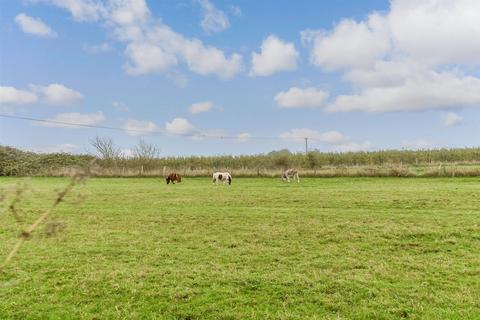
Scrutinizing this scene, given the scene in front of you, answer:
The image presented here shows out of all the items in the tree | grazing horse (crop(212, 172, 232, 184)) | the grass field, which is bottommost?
the grass field

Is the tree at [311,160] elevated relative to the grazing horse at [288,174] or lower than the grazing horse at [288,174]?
elevated

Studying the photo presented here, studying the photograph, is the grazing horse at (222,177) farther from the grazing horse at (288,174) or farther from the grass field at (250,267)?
the grass field at (250,267)

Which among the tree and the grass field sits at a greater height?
the tree

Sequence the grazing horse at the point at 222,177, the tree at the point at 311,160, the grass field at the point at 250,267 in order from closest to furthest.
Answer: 1. the grass field at the point at 250,267
2. the grazing horse at the point at 222,177
3. the tree at the point at 311,160

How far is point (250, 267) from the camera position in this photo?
6.86 m

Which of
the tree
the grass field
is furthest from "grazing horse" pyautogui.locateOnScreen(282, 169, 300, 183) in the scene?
the grass field

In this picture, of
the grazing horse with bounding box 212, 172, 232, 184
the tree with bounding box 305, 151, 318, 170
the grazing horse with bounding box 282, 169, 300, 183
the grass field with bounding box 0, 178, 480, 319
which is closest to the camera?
the grass field with bounding box 0, 178, 480, 319

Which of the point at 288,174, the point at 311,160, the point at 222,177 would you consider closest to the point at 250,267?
the point at 222,177

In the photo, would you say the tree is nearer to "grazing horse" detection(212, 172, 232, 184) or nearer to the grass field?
"grazing horse" detection(212, 172, 232, 184)

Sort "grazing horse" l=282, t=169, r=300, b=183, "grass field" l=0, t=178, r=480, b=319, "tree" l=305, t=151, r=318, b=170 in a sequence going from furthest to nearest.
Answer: "tree" l=305, t=151, r=318, b=170 → "grazing horse" l=282, t=169, r=300, b=183 → "grass field" l=0, t=178, r=480, b=319

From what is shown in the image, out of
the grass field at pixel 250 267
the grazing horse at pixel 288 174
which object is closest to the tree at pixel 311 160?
the grazing horse at pixel 288 174

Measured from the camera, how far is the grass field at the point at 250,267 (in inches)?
204

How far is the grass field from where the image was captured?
518 cm

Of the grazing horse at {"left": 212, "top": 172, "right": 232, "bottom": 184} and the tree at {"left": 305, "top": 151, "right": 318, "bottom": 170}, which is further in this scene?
the tree at {"left": 305, "top": 151, "right": 318, "bottom": 170}
